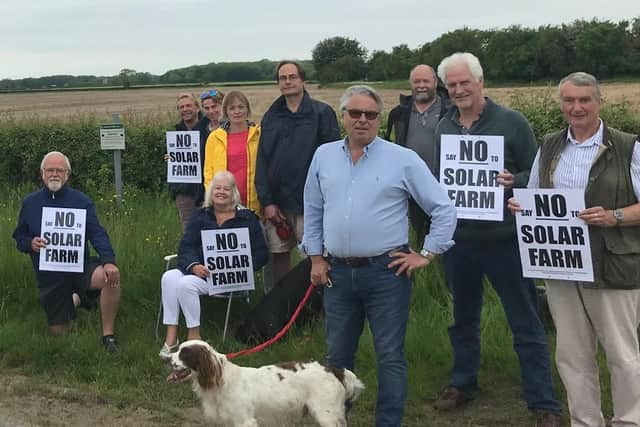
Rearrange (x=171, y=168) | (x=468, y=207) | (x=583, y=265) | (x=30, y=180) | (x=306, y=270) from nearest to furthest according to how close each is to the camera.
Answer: (x=583, y=265), (x=468, y=207), (x=306, y=270), (x=171, y=168), (x=30, y=180)

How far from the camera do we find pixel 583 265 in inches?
168

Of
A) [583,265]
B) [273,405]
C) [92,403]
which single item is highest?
[583,265]

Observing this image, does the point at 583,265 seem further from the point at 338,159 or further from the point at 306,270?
the point at 306,270

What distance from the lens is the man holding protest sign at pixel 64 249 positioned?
7.06m

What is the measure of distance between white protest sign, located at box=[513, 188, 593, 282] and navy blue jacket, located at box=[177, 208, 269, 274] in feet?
9.27

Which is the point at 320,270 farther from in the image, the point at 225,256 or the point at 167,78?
the point at 167,78

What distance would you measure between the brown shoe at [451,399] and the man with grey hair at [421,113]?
5.23 feet

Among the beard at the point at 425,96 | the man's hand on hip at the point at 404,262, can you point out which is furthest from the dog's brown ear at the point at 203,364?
the beard at the point at 425,96

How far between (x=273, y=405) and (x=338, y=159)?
1497 mm

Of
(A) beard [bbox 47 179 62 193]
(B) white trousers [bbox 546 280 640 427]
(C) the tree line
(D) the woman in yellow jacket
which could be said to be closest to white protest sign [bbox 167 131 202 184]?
(D) the woman in yellow jacket

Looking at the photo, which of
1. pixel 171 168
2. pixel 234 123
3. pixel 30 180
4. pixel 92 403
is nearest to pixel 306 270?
pixel 234 123

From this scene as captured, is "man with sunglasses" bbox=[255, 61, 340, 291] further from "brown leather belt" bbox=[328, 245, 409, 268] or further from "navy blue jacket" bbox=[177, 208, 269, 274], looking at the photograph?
"brown leather belt" bbox=[328, 245, 409, 268]

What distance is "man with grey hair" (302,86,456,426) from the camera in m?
4.42

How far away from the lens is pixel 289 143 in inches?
265
